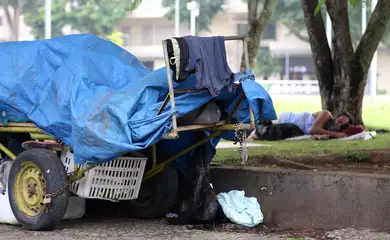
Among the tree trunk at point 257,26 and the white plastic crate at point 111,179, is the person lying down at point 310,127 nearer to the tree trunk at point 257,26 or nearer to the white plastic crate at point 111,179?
the tree trunk at point 257,26

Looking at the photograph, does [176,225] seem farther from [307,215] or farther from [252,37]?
[252,37]

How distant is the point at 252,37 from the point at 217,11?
43.8 m

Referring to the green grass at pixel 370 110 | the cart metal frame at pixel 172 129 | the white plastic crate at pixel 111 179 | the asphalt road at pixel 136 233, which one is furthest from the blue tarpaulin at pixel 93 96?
the green grass at pixel 370 110

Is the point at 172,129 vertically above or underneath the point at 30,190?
above

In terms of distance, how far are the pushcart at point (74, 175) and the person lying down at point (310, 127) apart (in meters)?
5.66

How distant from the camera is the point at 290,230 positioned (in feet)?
23.8

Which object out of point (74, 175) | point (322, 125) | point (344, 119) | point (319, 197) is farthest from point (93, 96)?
point (344, 119)

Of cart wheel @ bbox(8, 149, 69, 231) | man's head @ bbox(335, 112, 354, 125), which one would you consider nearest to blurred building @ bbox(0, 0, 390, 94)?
man's head @ bbox(335, 112, 354, 125)

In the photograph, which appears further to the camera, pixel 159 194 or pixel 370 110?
pixel 370 110

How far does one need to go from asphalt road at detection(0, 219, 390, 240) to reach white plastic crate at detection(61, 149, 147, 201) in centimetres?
34

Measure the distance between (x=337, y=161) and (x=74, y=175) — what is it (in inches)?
138

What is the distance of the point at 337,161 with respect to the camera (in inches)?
355

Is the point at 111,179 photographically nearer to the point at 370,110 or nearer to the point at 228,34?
the point at 370,110

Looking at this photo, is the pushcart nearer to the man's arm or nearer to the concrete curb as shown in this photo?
the concrete curb
